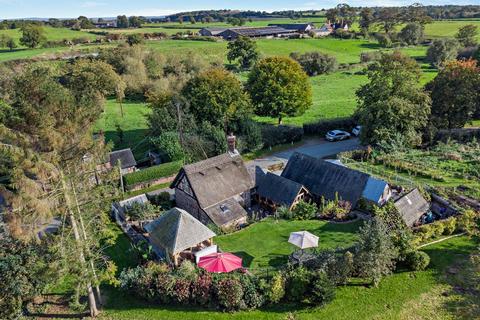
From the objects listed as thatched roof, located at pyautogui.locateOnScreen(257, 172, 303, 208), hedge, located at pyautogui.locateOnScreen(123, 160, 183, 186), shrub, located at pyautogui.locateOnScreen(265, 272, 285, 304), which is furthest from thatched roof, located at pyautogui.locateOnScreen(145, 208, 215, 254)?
hedge, located at pyautogui.locateOnScreen(123, 160, 183, 186)

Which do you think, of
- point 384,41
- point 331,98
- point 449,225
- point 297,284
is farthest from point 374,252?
point 384,41

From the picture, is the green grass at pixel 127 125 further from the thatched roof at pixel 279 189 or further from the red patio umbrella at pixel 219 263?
the red patio umbrella at pixel 219 263

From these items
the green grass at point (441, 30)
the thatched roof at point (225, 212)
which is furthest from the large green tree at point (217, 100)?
the green grass at point (441, 30)

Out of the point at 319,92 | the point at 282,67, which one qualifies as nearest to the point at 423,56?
the point at 319,92

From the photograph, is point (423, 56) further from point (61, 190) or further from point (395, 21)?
point (61, 190)

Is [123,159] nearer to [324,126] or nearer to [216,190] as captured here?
[216,190]

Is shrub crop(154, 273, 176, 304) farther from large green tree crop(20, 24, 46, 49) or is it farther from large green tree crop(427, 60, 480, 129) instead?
large green tree crop(20, 24, 46, 49)
